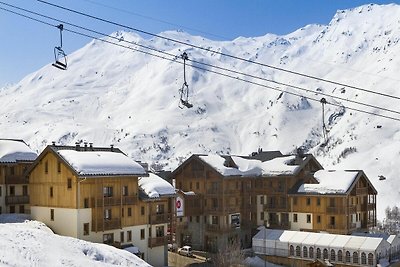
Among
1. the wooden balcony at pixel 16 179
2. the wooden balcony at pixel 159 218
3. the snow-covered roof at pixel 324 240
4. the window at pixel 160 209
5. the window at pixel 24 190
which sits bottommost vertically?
the snow-covered roof at pixel 324 240

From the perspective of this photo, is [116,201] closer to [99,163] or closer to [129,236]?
[99,163]

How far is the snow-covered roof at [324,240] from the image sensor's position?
181 ft

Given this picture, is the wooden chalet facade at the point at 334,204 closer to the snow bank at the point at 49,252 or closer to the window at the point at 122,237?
the window at the point at 122,237

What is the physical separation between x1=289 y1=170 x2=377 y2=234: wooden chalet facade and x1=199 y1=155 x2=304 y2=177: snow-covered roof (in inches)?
127

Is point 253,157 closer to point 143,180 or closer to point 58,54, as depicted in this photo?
point 143,180

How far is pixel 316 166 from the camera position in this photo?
7312cm

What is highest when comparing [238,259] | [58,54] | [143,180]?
[58,54]

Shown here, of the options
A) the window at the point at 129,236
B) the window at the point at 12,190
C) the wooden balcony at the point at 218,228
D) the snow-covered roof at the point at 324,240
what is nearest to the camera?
the window at the point at 129,236

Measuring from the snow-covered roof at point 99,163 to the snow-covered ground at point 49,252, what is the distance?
30.7 feet

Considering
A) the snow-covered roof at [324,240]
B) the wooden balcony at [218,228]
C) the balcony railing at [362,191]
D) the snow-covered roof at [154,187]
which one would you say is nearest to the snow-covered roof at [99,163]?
the snow-covered roof at [154,187]

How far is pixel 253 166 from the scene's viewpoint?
231ft

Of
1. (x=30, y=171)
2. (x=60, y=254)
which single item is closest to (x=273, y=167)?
(x=30, y=171)

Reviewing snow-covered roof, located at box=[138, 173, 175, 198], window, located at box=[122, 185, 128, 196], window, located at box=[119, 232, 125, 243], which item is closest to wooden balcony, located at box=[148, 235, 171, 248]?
window, located at box=[119, 232, 125, 243]

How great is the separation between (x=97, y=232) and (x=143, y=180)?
9.90 metres
